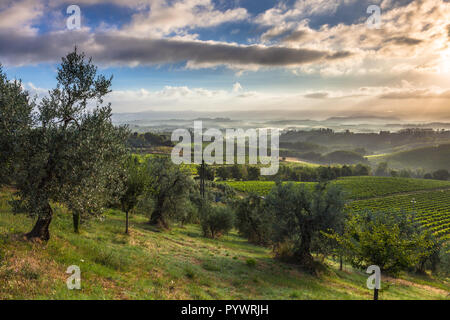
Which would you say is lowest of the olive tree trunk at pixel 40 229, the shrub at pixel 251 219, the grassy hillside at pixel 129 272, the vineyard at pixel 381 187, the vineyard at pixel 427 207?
the vineyard at pixel 427 207

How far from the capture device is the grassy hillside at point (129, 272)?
11.6 meters

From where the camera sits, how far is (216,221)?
45719mm

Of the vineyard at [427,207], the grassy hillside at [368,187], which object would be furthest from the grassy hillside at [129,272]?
the grassy hillside at [368,187]

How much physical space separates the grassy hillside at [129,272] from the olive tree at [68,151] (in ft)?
8.45

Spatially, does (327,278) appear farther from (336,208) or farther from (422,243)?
(422,243)

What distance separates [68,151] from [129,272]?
28.7 feet

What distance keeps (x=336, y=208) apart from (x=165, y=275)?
21.0 meters

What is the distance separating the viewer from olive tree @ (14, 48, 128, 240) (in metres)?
13.9

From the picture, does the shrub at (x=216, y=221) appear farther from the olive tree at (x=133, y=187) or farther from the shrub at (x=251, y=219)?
the olive tree at (x=133, y=187)

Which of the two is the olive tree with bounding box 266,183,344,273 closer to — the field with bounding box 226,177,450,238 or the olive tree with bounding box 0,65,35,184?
the olive tree with bounding box 0,65,35,184
